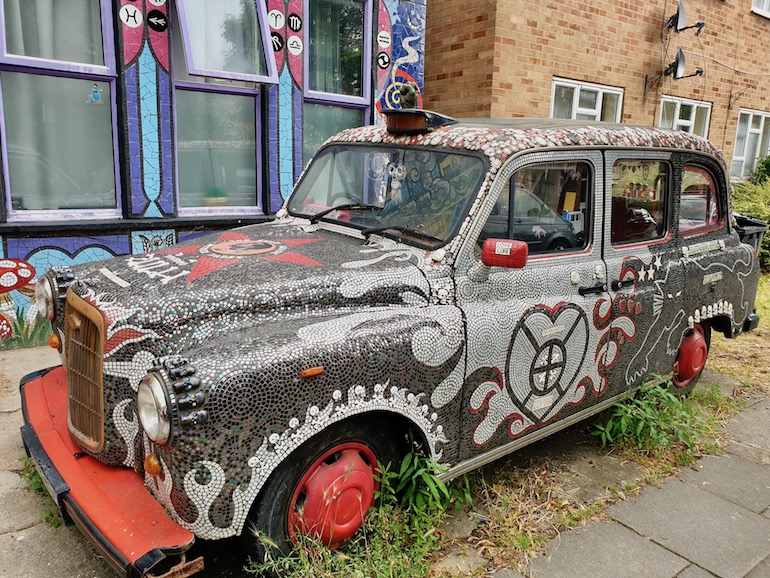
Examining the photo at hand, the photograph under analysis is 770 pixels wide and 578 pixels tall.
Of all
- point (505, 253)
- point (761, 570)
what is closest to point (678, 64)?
point (505, 253)

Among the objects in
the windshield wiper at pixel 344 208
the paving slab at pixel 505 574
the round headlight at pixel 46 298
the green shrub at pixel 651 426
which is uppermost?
the windshield wiper at pixel 344 208

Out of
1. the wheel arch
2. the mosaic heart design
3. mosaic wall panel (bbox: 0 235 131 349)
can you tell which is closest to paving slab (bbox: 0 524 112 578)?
the wheel arch

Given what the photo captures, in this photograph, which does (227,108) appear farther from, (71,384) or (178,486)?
(178,486)

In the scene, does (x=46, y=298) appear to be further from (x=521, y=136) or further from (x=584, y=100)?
(x=584, y=100)

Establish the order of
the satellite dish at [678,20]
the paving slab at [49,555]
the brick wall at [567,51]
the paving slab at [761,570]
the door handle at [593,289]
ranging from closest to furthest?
the paving slab at [49,555]
the paving slab at [761,570]
the door handle at [593,289]
the brick wall at [567,51]
the satellite dish at [678,20]

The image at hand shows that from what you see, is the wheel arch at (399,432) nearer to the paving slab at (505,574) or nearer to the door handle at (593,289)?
the paving slab at (505,574)

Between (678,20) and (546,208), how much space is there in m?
8.91

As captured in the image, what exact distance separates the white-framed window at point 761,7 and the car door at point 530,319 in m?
11.6

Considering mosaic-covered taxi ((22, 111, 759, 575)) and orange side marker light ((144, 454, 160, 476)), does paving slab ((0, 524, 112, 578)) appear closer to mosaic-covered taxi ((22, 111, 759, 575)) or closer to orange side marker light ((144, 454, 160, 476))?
mosaic-covered taxi ((22, 111, 759, 575))

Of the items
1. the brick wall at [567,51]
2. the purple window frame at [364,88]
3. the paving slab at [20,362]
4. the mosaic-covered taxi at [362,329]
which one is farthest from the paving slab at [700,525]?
the brick wall at [567,51]

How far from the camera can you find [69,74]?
552cm

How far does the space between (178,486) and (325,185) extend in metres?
2.23

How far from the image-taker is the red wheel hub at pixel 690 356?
445cm

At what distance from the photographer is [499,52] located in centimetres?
823
